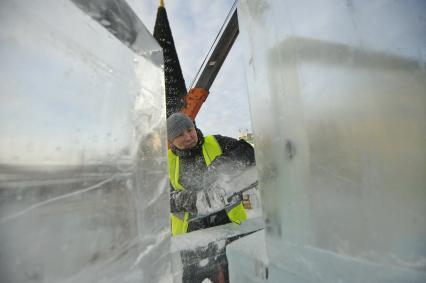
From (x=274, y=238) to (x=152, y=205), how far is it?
457 mm

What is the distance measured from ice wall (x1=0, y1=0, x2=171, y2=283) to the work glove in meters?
1.31

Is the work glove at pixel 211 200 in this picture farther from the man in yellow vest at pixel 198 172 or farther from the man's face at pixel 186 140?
the man's face at pixel 186 140

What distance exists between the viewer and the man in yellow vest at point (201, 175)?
217cm

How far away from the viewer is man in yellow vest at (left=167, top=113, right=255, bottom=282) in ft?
7.12

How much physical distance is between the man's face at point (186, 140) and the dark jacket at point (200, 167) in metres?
0.05

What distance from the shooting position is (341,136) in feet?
2.13

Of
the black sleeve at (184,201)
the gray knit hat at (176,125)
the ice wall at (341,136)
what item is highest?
the gray knit hat at (176,125)

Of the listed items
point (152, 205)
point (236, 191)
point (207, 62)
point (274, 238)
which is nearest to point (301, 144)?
point (274, 238)

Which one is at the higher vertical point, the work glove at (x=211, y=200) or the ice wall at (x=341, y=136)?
the ice wall at (x=341, y=136)

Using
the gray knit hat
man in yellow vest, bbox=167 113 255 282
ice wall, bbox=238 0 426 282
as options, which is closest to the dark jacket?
man in yellow vest, bbox=167 113 255 282

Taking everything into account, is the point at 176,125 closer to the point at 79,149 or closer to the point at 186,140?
the point at 186,140

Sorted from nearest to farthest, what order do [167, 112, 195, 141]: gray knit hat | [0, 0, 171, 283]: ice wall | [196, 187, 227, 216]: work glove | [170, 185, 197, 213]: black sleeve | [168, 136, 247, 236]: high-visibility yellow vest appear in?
[0, 0, 171, 283]: ice wall
[196, 187, 227, 216]: work glove
[170, 185, 197, 213]: black sleeve
[168, 136, 247, 236]: high-visibility yellow vest
[167, 112, 195, 141]: gray knit hat

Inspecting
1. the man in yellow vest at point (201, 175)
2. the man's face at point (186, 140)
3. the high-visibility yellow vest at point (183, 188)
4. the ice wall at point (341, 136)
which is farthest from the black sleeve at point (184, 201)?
the ice wall at point (341, 136)

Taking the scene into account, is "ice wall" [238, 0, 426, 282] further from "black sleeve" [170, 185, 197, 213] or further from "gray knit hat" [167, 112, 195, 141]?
"gray knit hat" [167, 112, 195, 141]
